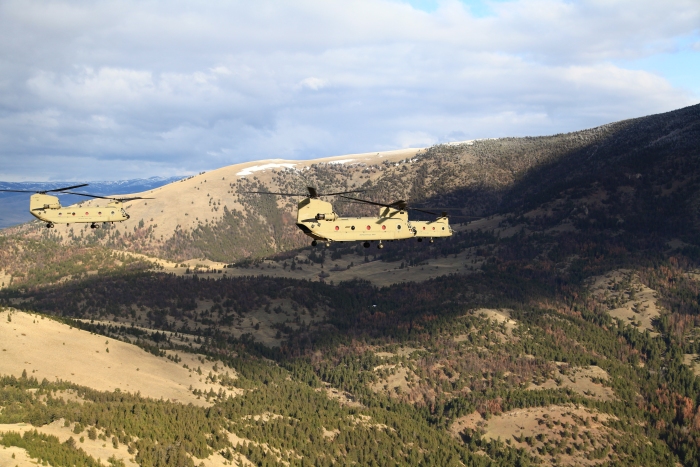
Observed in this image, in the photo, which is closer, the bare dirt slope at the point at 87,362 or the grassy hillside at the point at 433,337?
the grassy hillside at the point at 433,337

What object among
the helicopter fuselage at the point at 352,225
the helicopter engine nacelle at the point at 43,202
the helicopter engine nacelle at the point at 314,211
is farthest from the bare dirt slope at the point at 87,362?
the helicopter engine nacelle at the point at 314,211

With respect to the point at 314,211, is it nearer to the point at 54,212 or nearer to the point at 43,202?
the point at 54,212

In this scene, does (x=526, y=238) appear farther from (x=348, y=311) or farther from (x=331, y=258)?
(x=348, y=311)

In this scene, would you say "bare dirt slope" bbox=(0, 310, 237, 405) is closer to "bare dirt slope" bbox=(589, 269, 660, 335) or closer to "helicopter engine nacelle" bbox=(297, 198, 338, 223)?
"helicopter engine nacelle" bbox=(297, 198, 338, 223)

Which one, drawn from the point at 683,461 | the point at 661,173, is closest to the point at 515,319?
the point at 683,461

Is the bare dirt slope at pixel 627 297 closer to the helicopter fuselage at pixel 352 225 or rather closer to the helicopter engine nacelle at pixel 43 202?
the helicopter fuselage at pixel 352 225

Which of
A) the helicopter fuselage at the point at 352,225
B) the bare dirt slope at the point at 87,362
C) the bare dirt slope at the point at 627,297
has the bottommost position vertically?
the bare dirt slope at the point at 627,297

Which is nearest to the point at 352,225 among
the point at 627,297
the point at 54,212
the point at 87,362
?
the point at 54,212
